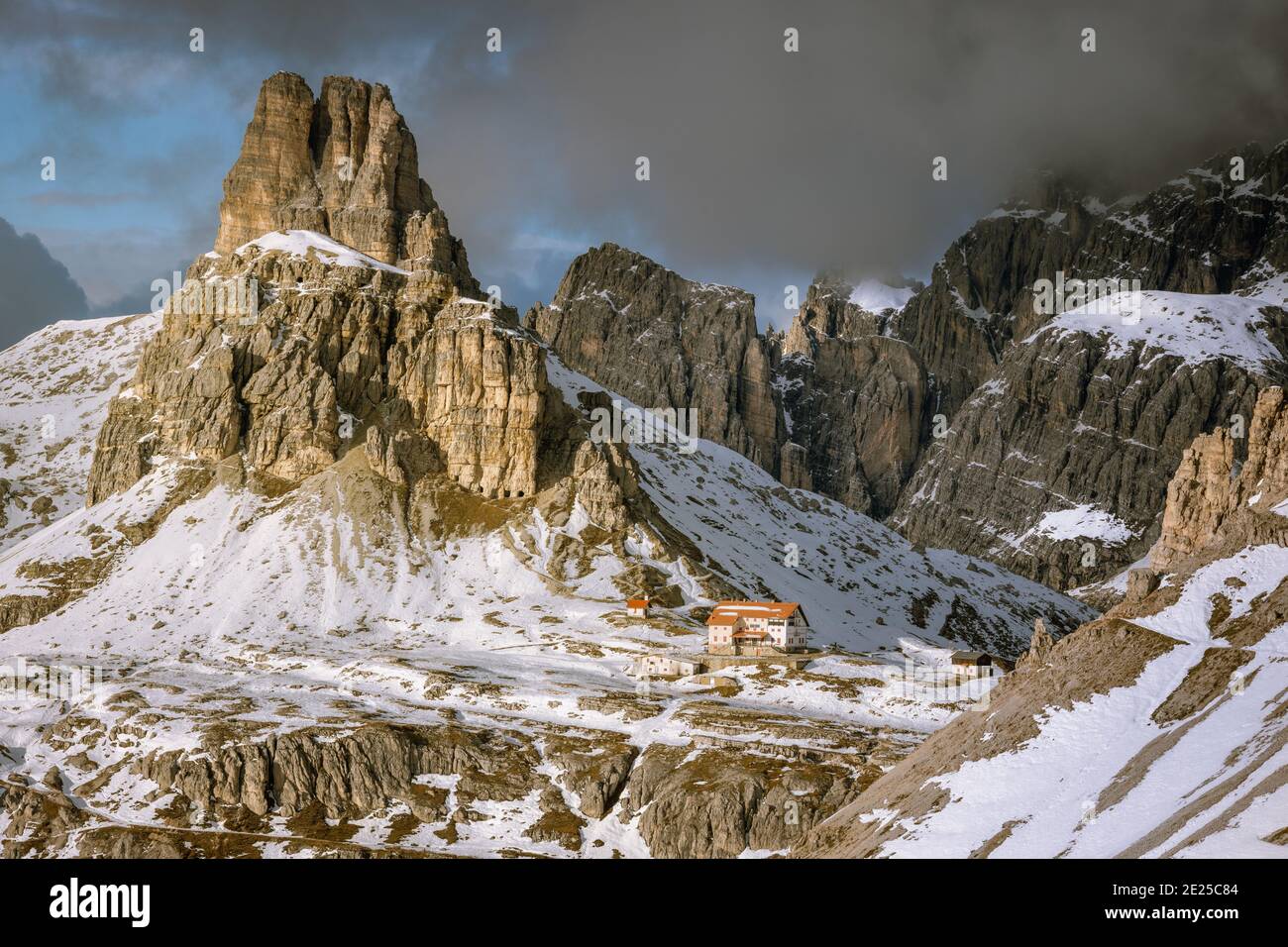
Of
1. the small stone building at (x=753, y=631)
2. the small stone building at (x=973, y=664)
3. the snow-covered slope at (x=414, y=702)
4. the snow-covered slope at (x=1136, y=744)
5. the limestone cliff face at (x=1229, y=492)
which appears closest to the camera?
the snow-covered slope at (x=1136, y=744)

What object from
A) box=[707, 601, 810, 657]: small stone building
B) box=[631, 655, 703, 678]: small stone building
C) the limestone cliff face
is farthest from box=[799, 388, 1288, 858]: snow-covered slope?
box=[707, 601, 810, 657]: small stone building

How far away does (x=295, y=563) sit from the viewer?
650ft

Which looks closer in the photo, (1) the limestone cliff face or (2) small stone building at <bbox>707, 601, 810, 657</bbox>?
(1) the limestone cliff face

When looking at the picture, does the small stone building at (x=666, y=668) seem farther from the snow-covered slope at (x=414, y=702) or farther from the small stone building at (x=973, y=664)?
the small stone building at (x=973, y=664)

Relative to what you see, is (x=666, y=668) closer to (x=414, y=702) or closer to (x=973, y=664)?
(x=414, y=702)

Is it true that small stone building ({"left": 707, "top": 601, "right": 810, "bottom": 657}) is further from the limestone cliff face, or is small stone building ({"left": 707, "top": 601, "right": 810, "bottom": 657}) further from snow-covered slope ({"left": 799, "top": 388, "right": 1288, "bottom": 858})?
snow-covered slope ({"left": 799, "top": 388, "right": 1288, "bottom": 858})

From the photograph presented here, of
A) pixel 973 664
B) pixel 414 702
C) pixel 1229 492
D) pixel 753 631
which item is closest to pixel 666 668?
pixel 753 631

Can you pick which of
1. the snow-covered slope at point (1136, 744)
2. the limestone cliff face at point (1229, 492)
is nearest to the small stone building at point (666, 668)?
the limestone cliff face at point (1229, 492)

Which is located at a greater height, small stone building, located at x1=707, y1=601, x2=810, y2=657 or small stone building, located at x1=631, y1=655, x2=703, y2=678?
small stone building, located at x1=707, y1=601, x2=810, y2=657

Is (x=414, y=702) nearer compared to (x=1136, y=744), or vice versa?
(x=1136, y=744)

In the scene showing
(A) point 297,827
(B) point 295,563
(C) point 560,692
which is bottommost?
(A) point 297,827
